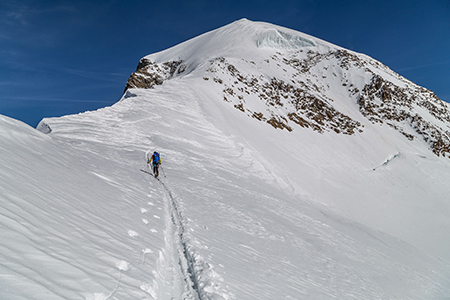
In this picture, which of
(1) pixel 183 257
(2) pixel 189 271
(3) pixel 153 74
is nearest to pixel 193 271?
(2) pixel 189 271

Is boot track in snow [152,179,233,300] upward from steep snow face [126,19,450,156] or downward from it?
downward

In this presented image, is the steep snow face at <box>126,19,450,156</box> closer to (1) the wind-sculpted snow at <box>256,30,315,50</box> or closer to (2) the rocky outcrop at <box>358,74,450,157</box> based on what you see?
(2) the rocky outcrop at <box>358,74,450,157</box>

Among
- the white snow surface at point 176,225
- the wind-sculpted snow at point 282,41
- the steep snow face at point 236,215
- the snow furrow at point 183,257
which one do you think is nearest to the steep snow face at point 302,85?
the wind-sculpted snow at point 282,41

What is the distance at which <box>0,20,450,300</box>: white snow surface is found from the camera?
10.0 feet

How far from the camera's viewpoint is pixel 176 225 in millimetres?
6020

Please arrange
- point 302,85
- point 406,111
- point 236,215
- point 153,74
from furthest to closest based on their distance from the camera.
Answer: point 153,74, point 302,85, point 406,111, point 236,215

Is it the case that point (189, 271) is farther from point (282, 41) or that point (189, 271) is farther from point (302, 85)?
point (282, 41)

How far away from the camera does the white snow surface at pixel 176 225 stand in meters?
3.05

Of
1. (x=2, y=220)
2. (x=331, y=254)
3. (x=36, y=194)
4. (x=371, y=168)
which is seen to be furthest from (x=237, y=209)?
(x=371, y=168)

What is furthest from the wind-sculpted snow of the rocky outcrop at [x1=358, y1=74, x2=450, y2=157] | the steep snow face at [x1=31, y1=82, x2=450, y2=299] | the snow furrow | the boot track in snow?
the boot track in snow

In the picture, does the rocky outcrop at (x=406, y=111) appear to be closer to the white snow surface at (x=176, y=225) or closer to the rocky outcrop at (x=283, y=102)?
the rocky outcrop at (x=283, y=102)

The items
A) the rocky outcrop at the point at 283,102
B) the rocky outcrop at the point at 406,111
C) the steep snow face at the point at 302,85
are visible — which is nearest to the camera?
the rocky outcrop at the point at 283,102

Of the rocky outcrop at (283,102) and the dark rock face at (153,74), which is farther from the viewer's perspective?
the dark rock face at (153,74)

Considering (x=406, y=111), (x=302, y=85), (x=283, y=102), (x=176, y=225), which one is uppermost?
(x=302, y=85)
